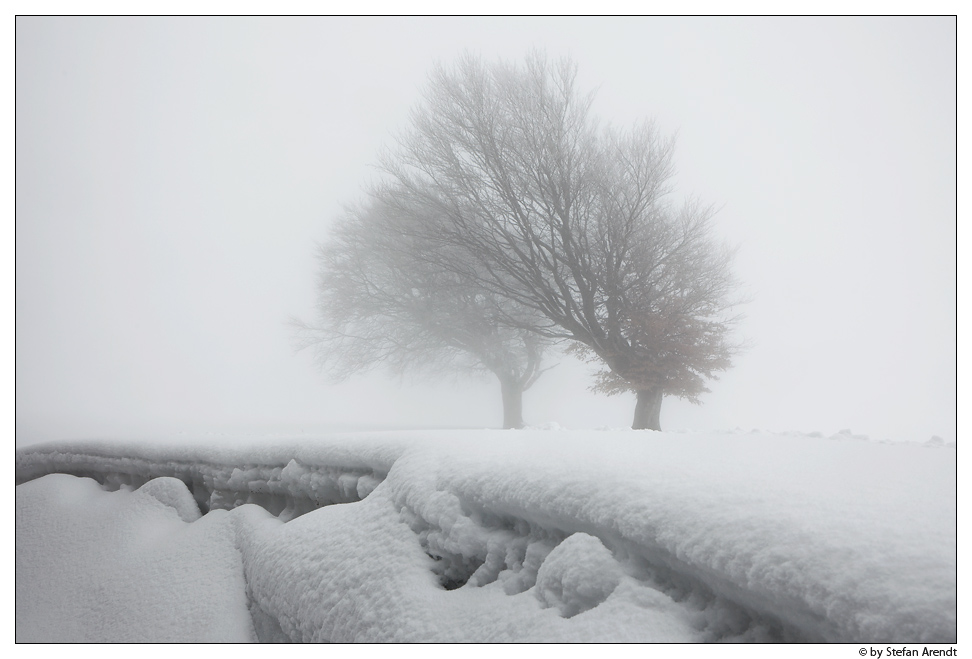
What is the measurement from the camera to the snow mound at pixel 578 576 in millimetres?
1247

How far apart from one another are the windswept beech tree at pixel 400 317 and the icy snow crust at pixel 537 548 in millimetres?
6422

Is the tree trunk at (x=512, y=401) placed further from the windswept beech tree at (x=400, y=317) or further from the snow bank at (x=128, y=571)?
the snow bank at (x=128, y=571)

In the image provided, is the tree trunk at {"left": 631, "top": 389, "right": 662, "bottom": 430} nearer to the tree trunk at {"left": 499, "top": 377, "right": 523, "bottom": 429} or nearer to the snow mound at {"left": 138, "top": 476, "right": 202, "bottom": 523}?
the tree trunk at {"left": 499, "top": 377, "right": 523, "bottom": 429}

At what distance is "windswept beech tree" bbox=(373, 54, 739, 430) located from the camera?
7.91 meters

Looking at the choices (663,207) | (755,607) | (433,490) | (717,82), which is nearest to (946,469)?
(755,607)

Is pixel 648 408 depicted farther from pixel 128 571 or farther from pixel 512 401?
pixel 128 571

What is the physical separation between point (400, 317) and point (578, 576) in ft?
34.3

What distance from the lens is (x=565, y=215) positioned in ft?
26.1

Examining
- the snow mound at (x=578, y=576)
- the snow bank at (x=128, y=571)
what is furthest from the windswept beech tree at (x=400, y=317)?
the snow mound at (x=578, y=576)

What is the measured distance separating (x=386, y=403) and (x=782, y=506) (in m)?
15.3

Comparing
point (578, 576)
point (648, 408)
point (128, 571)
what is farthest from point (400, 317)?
point (578, 576)

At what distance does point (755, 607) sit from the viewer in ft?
3.40

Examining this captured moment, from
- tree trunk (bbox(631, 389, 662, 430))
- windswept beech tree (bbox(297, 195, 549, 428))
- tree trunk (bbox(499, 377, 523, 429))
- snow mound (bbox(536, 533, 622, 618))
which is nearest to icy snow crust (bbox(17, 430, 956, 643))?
snow mound (bbox(536, 533, 622, 618))

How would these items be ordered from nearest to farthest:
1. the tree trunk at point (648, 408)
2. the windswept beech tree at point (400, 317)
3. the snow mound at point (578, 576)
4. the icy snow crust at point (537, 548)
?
the icy snow crust at point (537, 548) → the snow mound at point (578, 576) → the tree trunk at point (648, 408) → the windswept beech tree at point (400, 317)
